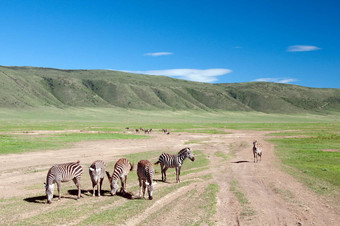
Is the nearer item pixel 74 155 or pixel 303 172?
pixel 303 172

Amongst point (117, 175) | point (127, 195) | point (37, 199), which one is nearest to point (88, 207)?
point (117, 175)

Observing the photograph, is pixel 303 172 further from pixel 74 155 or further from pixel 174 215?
pixel 74 155

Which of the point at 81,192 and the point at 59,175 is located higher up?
the point at 59,175

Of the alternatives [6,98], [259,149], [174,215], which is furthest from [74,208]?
[6,98]

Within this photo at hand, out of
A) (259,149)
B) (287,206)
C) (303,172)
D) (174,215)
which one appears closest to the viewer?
(174,215)

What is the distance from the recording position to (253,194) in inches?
694

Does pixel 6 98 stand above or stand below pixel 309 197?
above

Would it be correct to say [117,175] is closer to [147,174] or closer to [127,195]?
[127,195]

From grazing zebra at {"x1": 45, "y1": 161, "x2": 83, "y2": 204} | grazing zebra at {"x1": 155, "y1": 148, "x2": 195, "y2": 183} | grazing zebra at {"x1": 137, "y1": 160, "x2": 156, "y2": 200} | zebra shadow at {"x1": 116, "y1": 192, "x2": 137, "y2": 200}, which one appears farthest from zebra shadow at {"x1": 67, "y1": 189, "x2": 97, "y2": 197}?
grazing zebra at {"x1": 155, "y1": 148, "x2": 195, "y2": 183}

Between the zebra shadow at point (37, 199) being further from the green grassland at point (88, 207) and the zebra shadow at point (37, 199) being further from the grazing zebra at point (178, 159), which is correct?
the grazing zebra at point (178, 159)

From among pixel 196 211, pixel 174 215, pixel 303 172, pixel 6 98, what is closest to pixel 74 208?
pixel 174 215

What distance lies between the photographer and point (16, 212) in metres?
14.3

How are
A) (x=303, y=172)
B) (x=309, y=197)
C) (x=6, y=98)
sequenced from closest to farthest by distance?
(x=309, y=197) → (x=303, y=172) → (x=6, y=98)

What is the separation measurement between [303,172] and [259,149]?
6435mm
